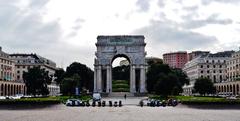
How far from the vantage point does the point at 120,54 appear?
136 meters

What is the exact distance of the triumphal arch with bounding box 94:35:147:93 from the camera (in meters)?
135

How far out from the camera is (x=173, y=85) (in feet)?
357

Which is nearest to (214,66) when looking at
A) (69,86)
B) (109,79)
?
(109,79)

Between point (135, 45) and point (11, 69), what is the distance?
147ft

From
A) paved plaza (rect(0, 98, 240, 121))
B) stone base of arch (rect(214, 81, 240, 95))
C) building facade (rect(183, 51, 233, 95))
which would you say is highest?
building facade (rect(183, 51, 233, 95))

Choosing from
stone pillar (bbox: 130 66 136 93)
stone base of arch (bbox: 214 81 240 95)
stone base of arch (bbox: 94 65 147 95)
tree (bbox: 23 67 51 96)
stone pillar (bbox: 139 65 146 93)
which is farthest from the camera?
stone base of arch (bbox: 214 81 240 95)

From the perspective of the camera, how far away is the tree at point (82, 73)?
520 ft

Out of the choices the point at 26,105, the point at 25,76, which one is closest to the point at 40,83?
the point at 25,76

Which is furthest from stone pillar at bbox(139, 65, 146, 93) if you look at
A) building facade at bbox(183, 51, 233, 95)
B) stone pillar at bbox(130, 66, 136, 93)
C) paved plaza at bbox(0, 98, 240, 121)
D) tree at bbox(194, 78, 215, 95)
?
paved plaza at bbox(0, 98, 240, 121)

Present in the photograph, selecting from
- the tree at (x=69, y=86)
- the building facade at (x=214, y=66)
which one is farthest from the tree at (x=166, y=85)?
the building facade at (x=214, y=66)

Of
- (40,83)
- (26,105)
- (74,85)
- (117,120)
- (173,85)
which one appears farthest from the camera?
(40,83)

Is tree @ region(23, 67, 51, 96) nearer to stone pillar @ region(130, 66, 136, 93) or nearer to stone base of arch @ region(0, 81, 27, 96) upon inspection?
stone base of arch @ region(0, 81, 27, 96)

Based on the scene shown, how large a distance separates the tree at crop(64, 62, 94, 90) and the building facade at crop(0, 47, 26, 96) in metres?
17.0

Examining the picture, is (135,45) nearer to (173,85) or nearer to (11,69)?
(173,85)
